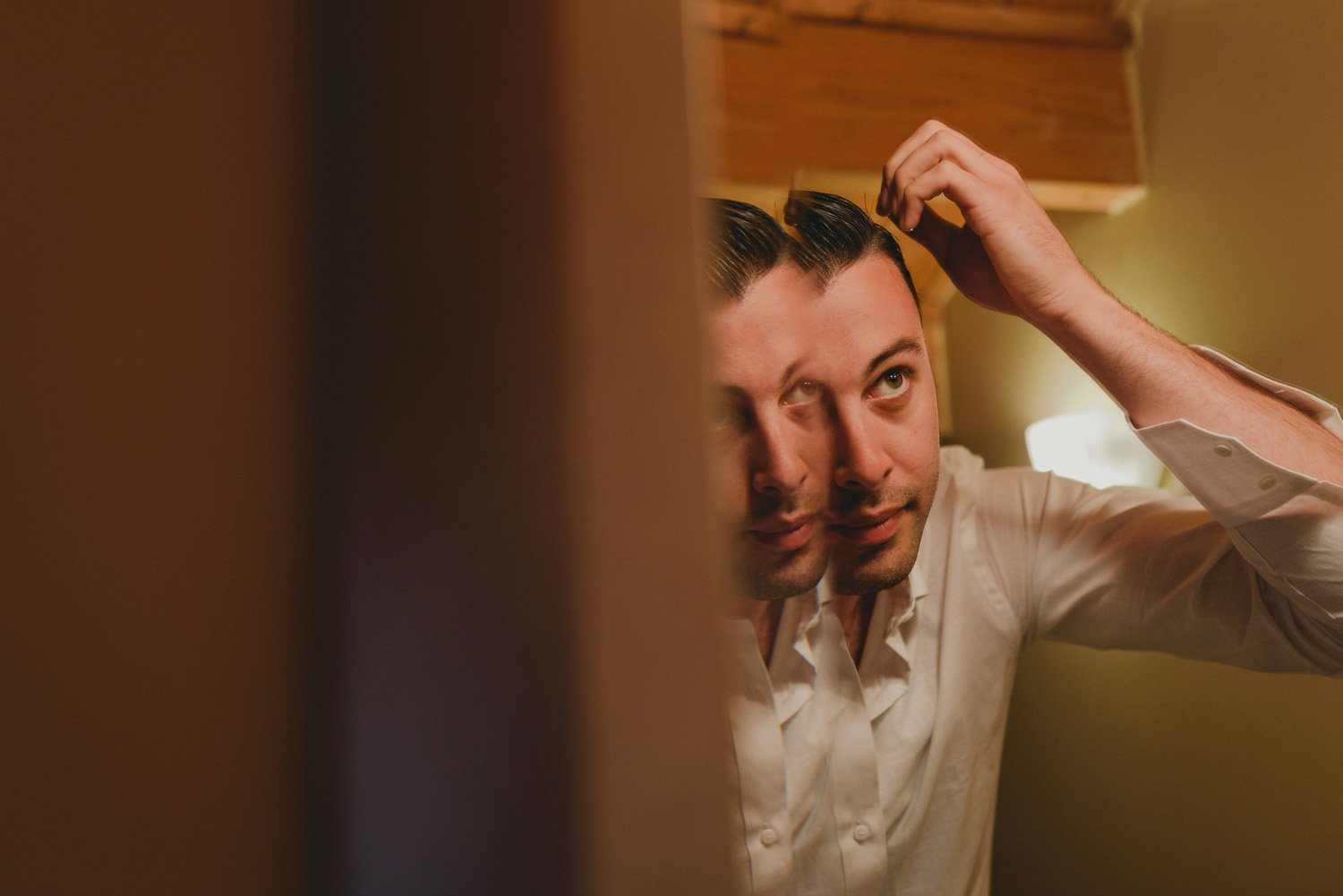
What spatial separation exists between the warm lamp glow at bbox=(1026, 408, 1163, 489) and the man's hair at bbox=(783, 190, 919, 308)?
15 centimetres

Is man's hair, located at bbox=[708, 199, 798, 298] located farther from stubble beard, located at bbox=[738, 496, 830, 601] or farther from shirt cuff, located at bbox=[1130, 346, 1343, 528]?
shirt cuff, located at bbox=[1130, 346, 1343, 528]

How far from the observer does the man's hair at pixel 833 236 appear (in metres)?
0.46

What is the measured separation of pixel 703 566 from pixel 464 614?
0.07 metres

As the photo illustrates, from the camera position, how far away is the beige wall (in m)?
0.49

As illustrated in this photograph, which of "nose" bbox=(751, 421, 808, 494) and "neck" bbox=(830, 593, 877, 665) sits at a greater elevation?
"nose" bbox=(751, 421, 808, 494)

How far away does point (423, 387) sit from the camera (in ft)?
0.59

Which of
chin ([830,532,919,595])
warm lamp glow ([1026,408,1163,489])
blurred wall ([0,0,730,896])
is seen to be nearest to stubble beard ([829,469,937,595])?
chin ([830,532,919,595])

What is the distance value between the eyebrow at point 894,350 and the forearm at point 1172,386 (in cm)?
11

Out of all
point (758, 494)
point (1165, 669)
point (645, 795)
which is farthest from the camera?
point (1165, 669)

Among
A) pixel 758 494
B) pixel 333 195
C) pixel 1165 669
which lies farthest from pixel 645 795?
pixel 1165 669

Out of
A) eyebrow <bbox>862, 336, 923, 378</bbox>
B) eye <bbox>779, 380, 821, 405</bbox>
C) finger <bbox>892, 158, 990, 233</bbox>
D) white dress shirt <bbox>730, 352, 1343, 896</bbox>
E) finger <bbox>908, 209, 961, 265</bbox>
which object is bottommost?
white dress shirt <bbox>730, 352, 1343, 896</bbox>

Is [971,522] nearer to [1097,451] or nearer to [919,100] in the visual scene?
[1097,451]

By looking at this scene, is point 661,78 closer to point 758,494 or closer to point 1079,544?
point 758,494

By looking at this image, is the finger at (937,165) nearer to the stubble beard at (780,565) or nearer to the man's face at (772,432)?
the man's face at (772,432)
